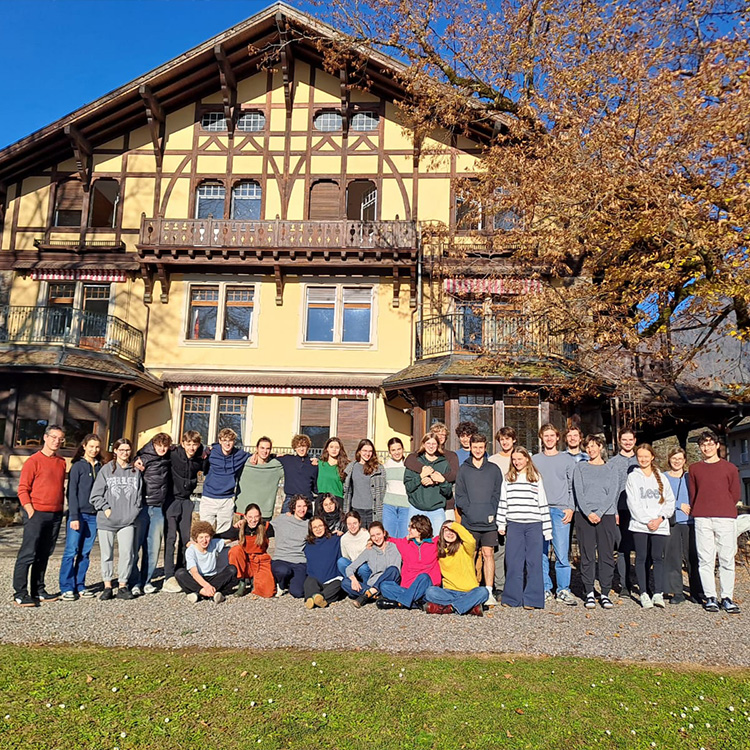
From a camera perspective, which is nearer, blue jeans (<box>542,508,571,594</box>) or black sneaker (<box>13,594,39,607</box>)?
black sneaker (<box>13,594,39,607</box>)

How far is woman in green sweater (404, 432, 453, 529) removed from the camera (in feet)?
25.7

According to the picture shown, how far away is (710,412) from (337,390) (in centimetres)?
957

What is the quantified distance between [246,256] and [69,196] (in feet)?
20.2

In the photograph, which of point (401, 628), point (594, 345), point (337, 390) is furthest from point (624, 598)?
point (337, 390)

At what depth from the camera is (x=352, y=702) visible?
429 cm

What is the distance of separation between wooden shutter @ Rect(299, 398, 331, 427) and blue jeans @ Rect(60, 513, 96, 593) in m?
10.3

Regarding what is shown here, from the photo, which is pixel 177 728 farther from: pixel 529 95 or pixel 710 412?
Result: pixel 710 412

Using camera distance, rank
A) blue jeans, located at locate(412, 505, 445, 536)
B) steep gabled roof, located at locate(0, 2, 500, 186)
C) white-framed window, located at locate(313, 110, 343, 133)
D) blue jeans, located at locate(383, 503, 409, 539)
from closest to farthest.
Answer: blue jeans, located at locate(412, 505, 445, 536)
blue jeans, located at locate(383, 503, 409, 539)
steep gabled roof, located at locate(0, 2, 500, 186)
white-framed window, located at locate(313, 110, 343, 133)

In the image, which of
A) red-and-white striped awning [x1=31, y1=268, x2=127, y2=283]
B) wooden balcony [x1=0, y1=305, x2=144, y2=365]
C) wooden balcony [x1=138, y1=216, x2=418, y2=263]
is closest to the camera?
wooden balcony [x1=0, y1=305, x2=144, y2=365]

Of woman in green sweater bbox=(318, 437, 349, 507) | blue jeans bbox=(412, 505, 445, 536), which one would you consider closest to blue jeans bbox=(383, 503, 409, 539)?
blue jeans bbox=(412, 505, 445, 536)

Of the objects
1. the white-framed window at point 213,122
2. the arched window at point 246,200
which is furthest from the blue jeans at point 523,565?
the white-framed window at point 213,122

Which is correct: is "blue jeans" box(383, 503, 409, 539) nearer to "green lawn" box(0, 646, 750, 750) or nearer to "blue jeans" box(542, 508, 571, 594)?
"blue jeans" box(542, 508, 571, 594)

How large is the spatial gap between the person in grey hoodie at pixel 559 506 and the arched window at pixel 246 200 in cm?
1351

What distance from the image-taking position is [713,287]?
10.2m
